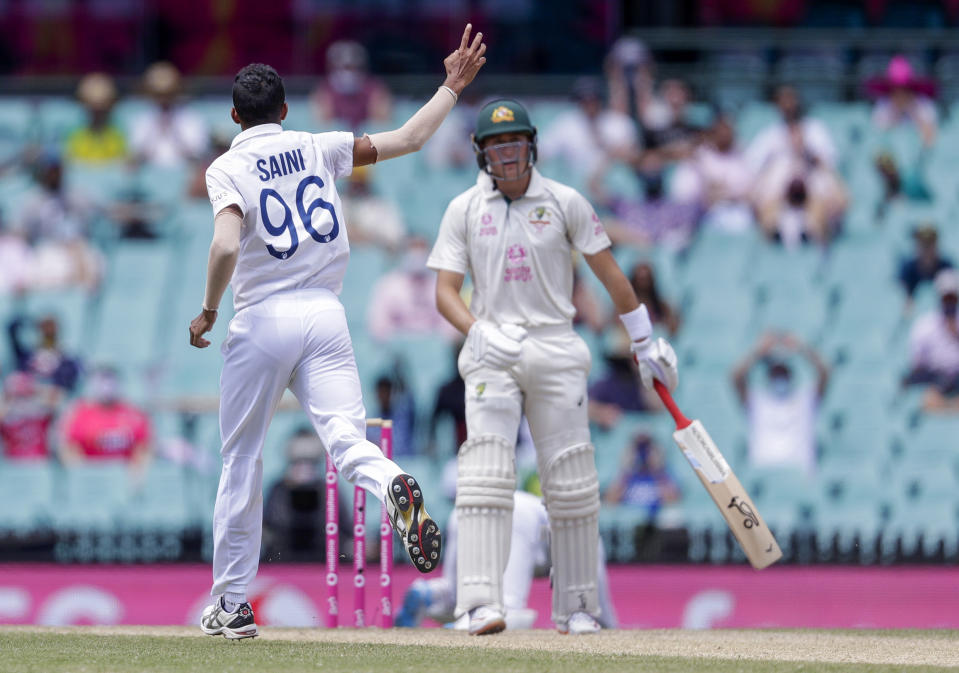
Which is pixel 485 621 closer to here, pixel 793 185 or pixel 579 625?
pixel 579 625

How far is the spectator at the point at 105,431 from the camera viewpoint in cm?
1137

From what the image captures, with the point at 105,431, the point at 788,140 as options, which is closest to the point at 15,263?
the point at 105,431

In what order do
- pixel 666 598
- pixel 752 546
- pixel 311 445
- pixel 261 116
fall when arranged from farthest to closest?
pixel 311 445 → pixel 666 598 → pixel 752 546 → pixel 261 116

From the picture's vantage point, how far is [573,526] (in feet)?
21.5

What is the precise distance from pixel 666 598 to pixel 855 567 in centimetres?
114

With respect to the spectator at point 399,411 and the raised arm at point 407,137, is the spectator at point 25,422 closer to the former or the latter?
the spectator at point 399,411

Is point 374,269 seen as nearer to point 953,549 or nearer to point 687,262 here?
point 687,262

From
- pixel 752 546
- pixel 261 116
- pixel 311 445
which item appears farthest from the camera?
pixel 311 445

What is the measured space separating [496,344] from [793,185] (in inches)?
272

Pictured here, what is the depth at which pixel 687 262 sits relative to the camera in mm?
12875

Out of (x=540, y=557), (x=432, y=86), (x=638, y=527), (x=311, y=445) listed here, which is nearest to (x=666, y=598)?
(x=638, y=527)

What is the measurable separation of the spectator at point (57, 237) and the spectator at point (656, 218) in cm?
401

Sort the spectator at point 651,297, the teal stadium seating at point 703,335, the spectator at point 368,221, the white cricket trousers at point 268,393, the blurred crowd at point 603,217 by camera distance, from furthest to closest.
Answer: the spectator at point 368,221 < the spectator at point 651,297 < the blurred crowd at point 603,217 < the teal stadium seating at point 703,335 < the white cricket trousers at point 268,393

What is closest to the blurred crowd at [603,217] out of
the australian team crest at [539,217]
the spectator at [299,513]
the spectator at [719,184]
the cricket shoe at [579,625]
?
the spectator at [719,184]
